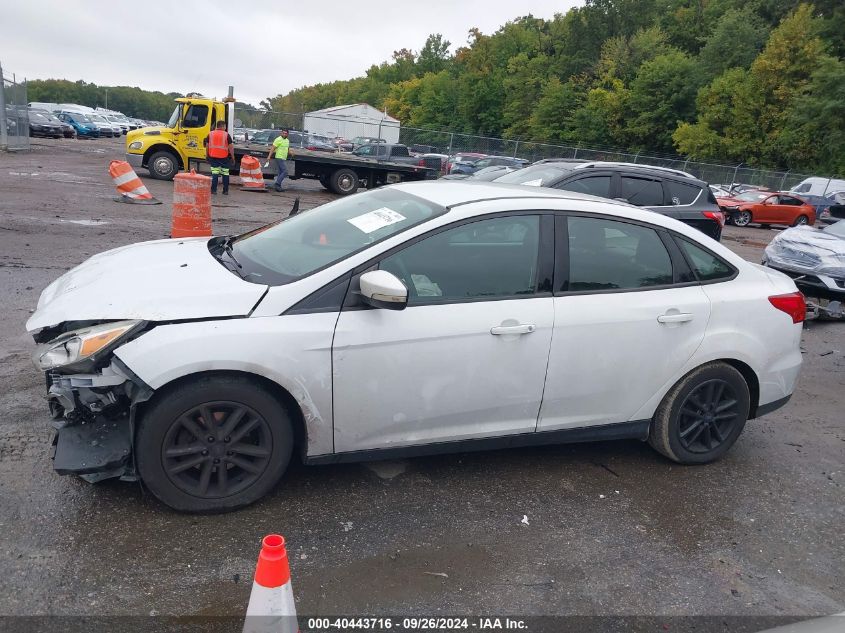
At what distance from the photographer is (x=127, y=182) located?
13.8m

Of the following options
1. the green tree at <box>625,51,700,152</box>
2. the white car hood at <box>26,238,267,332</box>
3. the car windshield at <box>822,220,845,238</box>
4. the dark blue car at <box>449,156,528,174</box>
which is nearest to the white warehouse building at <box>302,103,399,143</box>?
the dark blue car at <box>449,156,528,174</box>

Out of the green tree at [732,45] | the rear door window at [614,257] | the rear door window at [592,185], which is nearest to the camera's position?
the rear door window at [614,257]

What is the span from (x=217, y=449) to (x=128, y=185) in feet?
40.7

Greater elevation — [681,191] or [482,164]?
[681,191]

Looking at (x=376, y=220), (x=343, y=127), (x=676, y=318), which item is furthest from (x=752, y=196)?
(x=376, y=220)

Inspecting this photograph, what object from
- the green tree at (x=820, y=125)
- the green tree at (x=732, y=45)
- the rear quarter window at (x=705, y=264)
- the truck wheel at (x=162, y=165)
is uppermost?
the green tree at (x=732, y=45)

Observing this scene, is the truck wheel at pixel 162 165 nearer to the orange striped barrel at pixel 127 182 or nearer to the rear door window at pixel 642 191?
the orange striped barrel at pixel 127 182

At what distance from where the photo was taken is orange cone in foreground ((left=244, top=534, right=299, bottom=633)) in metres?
2.13

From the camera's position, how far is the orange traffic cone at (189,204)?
28.6 feet

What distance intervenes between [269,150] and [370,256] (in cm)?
1820

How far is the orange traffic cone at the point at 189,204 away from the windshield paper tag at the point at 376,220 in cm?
555

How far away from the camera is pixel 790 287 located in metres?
4.39

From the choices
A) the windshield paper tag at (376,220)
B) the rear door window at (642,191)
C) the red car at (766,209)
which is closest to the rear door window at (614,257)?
the windshield paper tag at (376,220)

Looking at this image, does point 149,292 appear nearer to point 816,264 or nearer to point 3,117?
point 816,264
